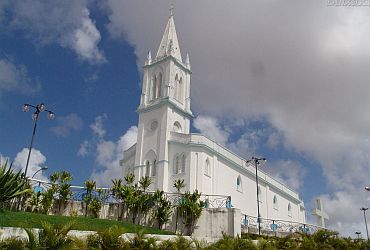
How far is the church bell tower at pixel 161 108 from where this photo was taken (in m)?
40.0

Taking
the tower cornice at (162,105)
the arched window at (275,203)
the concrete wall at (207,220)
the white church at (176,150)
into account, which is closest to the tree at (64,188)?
the concrete wall at (207,220)

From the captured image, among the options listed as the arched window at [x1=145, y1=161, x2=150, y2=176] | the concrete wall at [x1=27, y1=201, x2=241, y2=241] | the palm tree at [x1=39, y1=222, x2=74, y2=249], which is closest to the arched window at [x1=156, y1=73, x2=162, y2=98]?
the arched window at [x1=145, y1=161, x2=150, y2=176]

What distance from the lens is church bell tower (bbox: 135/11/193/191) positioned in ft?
131

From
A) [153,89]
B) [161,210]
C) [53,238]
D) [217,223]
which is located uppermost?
[153,89]

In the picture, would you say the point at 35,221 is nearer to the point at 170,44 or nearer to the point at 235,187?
the point at 235,187

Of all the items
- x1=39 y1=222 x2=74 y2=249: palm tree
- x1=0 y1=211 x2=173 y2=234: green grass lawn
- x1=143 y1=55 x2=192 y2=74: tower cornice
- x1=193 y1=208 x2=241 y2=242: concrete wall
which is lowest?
x1=39 y1=222 x2=74 y2=249: palm tree

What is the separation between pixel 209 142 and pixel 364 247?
18963 mm

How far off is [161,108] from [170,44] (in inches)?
324

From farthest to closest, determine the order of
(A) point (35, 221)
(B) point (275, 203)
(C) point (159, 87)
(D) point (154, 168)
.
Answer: (B) point (275, 203), (C) point (159, 87), (D) point (154, 168), (A) point (35, 221)

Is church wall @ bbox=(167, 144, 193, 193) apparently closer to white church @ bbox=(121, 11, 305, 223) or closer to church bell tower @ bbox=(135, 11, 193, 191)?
white church @ bbox=(121, 11, 305, 223)

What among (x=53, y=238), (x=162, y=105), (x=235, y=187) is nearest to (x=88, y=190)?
(x=53, y=238)

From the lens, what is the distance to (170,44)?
149ft

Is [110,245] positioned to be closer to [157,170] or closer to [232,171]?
[157,170]

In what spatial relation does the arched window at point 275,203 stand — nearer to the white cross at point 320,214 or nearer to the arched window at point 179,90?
the white cross at point 320,214
